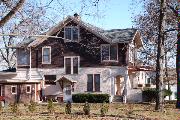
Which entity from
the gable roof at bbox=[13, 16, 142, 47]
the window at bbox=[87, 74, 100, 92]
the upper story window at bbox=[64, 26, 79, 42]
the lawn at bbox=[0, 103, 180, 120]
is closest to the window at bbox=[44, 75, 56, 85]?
the gable roof at bbox=[13, 16, 142, 47]

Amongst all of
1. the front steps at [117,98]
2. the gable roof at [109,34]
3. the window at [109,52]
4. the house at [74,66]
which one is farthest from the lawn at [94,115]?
the gable roof at [109,34]

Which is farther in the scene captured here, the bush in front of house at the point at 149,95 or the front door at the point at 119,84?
the front door at the point at 119,84

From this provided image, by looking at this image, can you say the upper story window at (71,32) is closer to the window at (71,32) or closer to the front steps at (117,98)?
the window at (71,32)

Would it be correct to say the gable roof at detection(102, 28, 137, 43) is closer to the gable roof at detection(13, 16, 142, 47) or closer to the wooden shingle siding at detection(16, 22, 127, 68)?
the gable roof at detection(13, 16, 142, 47)

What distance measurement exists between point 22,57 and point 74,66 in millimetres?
7291

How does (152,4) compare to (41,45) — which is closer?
(152,4)

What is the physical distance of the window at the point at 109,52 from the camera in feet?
159

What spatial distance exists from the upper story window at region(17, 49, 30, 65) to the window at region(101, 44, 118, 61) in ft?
32.8

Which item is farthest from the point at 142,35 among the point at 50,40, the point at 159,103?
the point at 159,103

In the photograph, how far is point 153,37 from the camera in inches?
2004

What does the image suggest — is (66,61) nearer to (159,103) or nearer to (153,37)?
(153,37)

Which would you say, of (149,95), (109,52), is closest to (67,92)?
(109,52)

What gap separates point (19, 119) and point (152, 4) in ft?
60.5

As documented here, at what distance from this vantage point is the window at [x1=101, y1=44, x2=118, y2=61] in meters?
48.3
